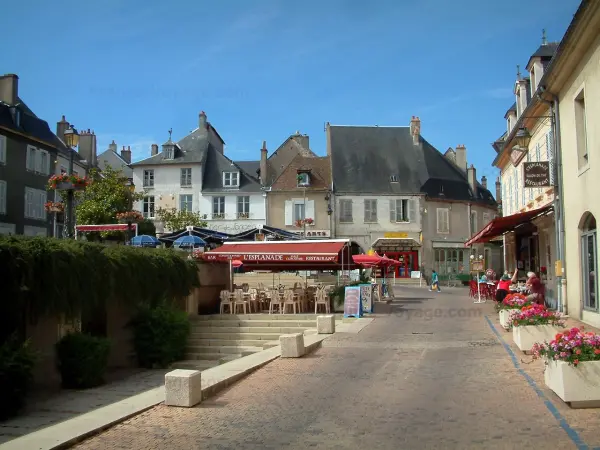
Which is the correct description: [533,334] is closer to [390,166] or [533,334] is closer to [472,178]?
[390,166]

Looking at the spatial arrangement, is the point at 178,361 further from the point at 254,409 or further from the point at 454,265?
the point at 454,265

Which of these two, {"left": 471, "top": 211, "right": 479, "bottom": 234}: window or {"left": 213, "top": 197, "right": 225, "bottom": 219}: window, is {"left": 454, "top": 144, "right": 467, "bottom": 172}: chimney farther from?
{"left": 213, "top": 197, "right": 225, "bottom": 219}: window

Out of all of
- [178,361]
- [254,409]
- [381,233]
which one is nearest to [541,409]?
[254,409]

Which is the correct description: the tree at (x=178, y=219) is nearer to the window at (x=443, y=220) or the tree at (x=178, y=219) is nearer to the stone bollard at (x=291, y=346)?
the window at (x=443, y=220)

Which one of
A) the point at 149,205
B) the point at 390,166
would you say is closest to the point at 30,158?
the point at 149,205

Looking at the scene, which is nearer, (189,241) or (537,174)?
(537,174)

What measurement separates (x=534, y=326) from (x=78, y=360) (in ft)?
27.5

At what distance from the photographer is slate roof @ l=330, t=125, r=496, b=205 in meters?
43.6

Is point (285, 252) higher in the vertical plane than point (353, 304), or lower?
higher

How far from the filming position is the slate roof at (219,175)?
43.7 metres

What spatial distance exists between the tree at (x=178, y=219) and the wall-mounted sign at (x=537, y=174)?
27.7 meters

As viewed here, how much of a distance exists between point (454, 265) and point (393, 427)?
38583mm

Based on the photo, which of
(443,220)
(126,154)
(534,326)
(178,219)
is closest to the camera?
(534,326)

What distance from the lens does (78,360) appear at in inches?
458
